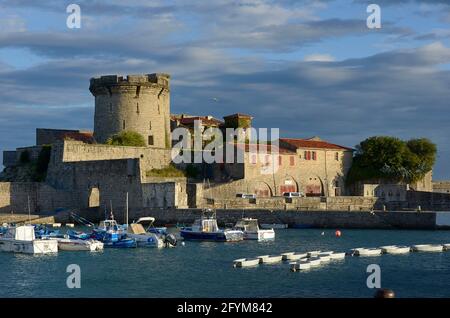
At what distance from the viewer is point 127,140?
5322cm

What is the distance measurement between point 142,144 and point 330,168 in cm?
1384

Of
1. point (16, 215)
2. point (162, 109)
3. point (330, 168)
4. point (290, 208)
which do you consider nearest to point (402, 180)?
point (330, 168)

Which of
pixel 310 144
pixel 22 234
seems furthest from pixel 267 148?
pixel 22 234

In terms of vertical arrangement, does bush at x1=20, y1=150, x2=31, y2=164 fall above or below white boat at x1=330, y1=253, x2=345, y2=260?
above

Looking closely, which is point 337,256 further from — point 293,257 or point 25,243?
point 25,243

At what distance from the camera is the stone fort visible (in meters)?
46.1

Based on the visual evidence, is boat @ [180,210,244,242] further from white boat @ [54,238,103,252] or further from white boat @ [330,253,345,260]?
white boat @ [330,253,345,260]

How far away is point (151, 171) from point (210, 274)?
27.5 meters

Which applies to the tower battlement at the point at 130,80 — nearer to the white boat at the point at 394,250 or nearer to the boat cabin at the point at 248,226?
the boat cabin at the point at 248,226

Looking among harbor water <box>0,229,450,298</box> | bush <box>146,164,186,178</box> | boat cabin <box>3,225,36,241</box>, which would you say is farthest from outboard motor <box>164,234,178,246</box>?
bush <box>146,164,186,178</box>

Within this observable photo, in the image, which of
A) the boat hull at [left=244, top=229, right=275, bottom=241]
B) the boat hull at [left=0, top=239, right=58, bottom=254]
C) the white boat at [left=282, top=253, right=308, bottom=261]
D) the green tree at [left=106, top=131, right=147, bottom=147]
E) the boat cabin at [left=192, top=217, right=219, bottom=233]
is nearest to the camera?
the white boat at [left=282, top=253, right=308, bottom=261]

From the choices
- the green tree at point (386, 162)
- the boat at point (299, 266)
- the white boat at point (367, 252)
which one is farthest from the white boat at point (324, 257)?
the green tree at point (386, 162)

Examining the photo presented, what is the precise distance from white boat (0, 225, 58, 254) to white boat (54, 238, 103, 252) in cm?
75
